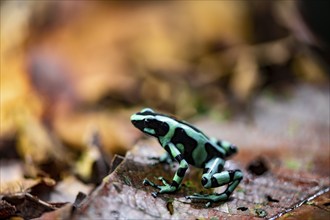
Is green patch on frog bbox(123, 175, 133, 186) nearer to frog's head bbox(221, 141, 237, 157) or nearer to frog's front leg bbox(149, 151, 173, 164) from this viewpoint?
frog's front leg bbox(149, 151, 173, 164)

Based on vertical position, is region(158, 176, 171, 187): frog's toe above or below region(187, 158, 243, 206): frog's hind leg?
above

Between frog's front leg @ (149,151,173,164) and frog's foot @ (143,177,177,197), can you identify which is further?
frog's front leg @ (149,151,173,164)

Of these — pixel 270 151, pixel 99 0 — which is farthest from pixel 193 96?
pixel 99 0

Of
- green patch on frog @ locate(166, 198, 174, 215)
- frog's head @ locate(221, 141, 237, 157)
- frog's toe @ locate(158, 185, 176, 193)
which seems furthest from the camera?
frog's head @ locate(221, 141, 237, 157)

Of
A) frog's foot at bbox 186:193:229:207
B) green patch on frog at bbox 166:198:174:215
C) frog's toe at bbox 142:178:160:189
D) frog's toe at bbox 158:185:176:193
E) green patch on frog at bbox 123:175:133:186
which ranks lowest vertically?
frog's foot at bbox 186:193:229:207

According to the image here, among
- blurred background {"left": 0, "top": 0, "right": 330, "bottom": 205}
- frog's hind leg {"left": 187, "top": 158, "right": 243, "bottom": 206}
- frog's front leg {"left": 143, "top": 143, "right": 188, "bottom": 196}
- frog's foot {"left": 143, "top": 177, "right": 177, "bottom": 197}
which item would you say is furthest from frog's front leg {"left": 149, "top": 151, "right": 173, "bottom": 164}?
blurred background {"left": 0, "top": 0, "right": 330, "bottom": 205}

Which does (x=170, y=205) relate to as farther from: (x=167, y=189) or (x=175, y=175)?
(x=175, y=175)

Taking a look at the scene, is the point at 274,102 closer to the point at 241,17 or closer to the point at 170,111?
the point at 170,111
